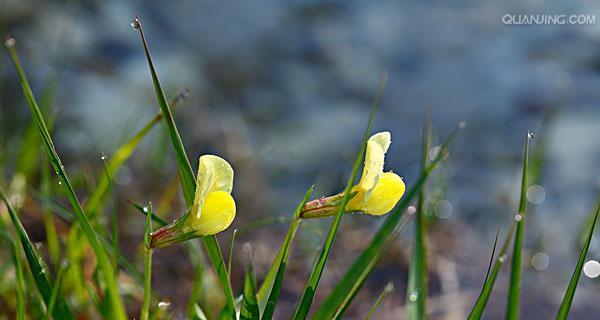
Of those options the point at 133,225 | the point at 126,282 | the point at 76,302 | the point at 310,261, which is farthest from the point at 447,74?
the point at 76,302

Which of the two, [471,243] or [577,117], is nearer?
[471,243]

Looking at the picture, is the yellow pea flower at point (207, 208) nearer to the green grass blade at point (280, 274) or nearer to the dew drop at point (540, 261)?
the green grass blade at point (280, 274)

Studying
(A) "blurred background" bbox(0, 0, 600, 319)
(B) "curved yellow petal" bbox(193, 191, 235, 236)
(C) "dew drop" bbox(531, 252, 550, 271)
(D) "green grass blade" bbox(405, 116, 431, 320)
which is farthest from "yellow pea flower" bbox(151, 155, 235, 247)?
(C) "dew drop" bbox(531, 252, 550, 271)

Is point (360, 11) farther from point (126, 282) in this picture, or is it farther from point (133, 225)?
point (126, 282)

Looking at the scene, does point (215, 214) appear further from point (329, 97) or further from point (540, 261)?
point (329, 97)

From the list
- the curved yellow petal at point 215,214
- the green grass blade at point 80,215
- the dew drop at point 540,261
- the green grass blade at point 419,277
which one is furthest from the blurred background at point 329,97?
the curved yellow petal at point 215,214

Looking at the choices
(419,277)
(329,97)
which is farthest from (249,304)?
(329,97)
